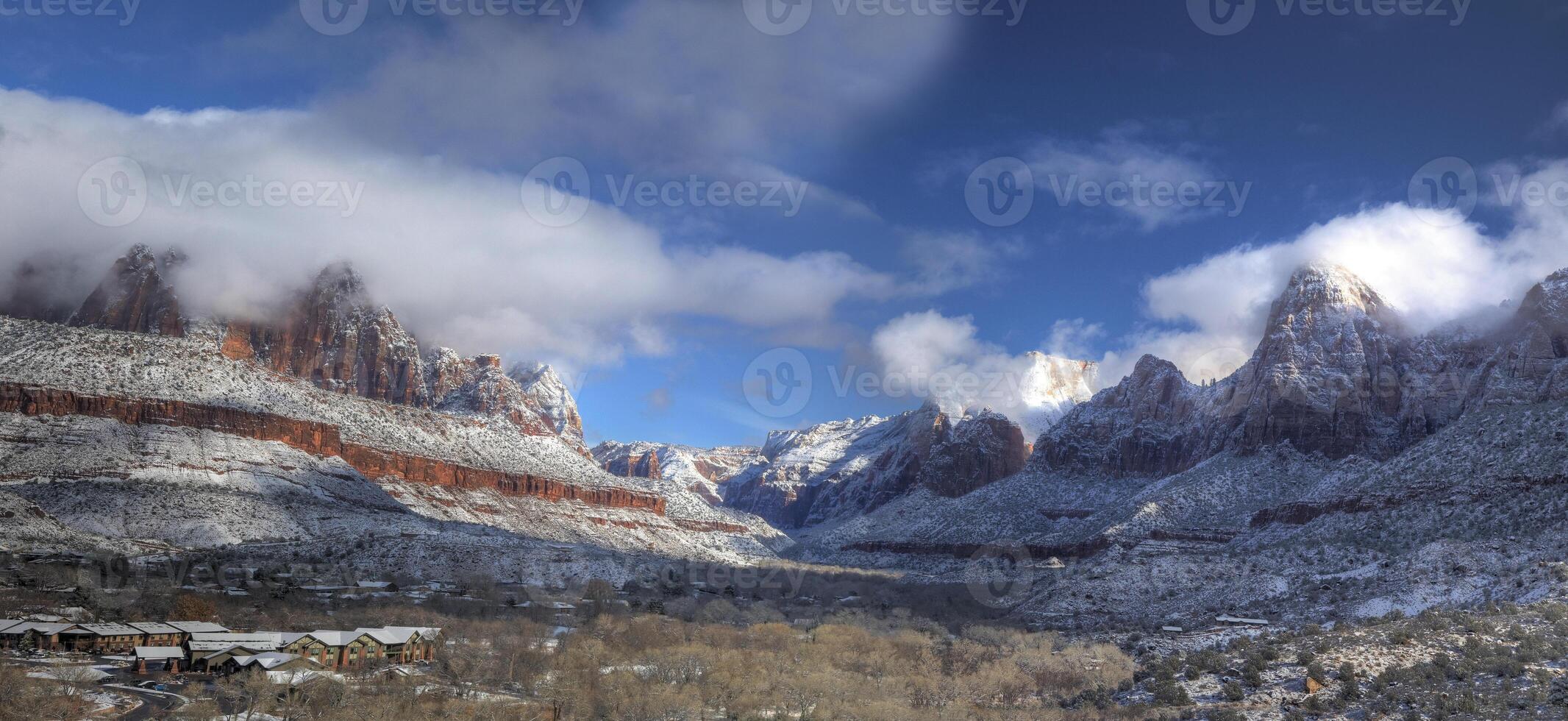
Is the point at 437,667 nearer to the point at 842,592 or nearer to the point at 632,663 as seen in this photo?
the point at 632,663

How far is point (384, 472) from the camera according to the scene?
15075 centimetres

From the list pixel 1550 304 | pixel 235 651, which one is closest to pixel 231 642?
pixel 235 651

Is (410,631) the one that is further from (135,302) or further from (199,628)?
(135,302)

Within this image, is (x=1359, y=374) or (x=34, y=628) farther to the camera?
(x=1359, y=374)

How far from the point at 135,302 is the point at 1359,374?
20939cm

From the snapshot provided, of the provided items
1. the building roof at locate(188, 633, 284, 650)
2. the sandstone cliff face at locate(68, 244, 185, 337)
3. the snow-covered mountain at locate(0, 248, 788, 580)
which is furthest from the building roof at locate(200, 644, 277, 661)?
the sandstone cliff face at locate(68, 244, 185, 337)

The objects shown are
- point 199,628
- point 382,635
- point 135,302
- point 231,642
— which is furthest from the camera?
point 135,302

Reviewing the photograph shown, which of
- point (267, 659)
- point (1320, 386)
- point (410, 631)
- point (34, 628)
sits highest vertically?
point (1320, 386)

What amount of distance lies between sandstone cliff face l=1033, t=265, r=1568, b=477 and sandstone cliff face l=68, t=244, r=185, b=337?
187m

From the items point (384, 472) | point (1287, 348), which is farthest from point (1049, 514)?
point (384, 472)

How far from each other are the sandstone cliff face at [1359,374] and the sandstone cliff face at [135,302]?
18708cm

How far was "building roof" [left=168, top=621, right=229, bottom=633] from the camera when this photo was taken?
57.0 meters

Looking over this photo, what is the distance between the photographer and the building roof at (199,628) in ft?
187

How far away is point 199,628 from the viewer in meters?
57.7
